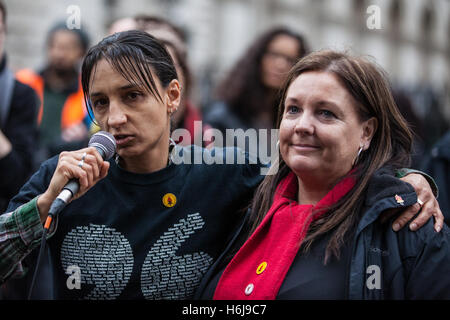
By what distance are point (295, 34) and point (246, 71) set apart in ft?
1.65

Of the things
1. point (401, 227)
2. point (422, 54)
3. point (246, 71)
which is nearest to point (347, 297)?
point (401, 227)

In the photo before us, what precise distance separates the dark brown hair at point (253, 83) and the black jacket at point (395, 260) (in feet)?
8.69

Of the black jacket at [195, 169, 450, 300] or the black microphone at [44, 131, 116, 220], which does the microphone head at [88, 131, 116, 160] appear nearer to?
the black microphone at [44, 131, 116, 220]

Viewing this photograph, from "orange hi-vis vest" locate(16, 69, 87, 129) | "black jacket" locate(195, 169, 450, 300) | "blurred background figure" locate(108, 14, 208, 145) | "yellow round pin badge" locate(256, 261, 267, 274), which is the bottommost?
"yellow round pin badge" locate(256, 261, 267, 274)

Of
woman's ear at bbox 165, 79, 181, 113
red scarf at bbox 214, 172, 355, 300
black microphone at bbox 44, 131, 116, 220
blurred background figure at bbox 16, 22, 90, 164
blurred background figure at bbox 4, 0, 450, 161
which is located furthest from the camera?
blurred background figure at bbox 4, 0, 450, 161

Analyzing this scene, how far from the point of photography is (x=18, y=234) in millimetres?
2158

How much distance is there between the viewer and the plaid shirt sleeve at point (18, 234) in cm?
214

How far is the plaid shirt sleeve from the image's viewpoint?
2.14 metres

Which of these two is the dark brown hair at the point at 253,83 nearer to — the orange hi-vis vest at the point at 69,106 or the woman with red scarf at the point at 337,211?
the orange hi-vis vest at the point at 69,106

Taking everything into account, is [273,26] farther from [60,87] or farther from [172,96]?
[172,96]

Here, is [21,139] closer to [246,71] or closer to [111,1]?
[246,71]

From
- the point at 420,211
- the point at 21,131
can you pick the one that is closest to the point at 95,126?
the point at 21,131

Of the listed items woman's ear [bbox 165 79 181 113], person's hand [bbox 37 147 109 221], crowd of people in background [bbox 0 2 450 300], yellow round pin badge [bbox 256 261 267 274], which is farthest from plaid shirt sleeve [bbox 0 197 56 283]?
crowd of people in background [bbox 0 2 450 300]
